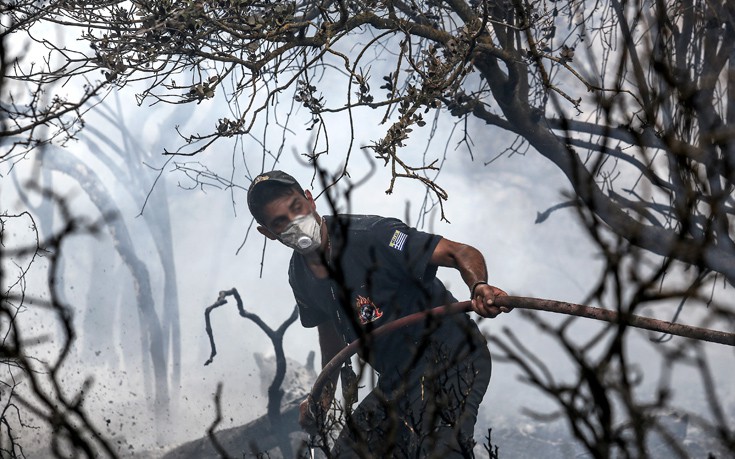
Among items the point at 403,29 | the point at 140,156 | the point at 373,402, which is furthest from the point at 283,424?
the point at 140,156

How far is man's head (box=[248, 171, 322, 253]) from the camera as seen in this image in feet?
12.7

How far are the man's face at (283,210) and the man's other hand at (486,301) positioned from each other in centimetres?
120

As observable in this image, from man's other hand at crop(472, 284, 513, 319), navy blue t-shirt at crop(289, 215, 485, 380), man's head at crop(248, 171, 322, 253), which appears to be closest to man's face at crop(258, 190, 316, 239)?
man's head at crop(248, 171, 322, 253)

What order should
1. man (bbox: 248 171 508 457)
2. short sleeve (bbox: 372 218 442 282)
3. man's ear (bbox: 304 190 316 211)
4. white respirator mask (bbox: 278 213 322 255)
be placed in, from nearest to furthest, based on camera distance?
man (bbox: 248 171 508 457) → short sleeve (bbox: 372 218 442 282) → white respirator mask (bbox: 278 213 322 255) → man's ear (bbox: 304 190 316 211)

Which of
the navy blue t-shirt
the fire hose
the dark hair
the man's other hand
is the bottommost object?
the fire hose

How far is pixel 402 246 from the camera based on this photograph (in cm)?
362

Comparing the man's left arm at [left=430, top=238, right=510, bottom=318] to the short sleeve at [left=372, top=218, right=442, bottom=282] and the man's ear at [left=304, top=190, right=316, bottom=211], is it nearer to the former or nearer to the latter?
the short sleeve at [left=372, top=218, right=442, bottom=282]

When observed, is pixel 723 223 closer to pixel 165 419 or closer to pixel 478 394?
pixel 478 394

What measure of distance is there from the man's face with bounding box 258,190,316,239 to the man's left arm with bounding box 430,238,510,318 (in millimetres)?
795

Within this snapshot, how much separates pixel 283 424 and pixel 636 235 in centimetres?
628

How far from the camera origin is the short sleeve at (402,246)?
11.6 feet

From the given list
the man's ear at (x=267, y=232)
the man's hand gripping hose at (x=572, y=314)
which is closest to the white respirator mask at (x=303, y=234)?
the man's ear at (x=267, y=232)

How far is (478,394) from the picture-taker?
139 inches

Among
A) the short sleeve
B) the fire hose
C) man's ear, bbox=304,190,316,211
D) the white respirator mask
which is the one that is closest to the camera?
the fire hose
